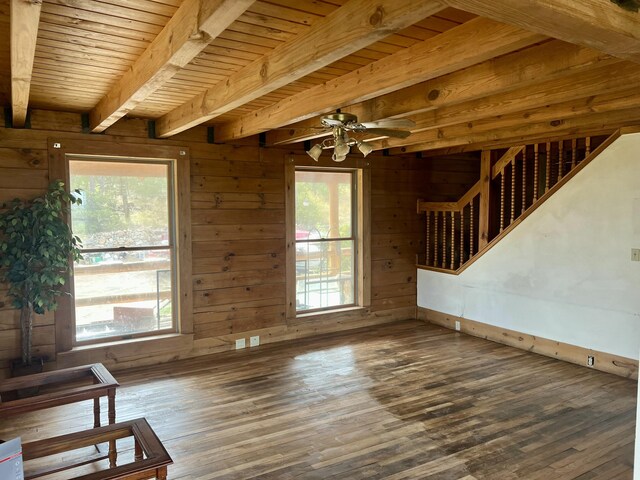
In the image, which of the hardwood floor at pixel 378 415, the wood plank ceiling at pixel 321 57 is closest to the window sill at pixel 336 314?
the hardwood floor at pixel 378 415

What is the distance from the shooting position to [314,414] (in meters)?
3.85

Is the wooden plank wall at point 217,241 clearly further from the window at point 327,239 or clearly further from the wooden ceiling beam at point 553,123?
the wooden ceiling beam at point 553,123

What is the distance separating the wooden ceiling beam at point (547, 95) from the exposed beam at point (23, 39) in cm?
301

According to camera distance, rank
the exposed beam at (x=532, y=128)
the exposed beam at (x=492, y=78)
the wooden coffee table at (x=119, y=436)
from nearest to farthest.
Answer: the wooden coffee table at (x=119, y=436) → the exposed beam at (x=492, y=78) → the exposed beam at (x=532, y=128)

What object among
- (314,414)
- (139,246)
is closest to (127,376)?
(139,246)

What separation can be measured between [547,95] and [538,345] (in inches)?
126

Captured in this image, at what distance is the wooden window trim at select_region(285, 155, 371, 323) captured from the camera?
585 centimetres

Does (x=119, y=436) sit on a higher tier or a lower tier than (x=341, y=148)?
lower

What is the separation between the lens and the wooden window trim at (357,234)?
585 cm

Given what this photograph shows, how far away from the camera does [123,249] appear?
492cm

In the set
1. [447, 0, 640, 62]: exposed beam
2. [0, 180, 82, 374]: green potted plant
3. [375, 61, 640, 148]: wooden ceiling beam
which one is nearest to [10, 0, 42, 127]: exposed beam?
[0, 180, 82, 374]: green potted plant

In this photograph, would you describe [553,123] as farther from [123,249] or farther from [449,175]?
[123,249]

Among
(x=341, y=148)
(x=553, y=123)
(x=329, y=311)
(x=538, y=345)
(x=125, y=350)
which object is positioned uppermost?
(x=553, y=123)

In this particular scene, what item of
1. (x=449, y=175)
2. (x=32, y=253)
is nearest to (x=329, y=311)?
(x=449, y=175)
